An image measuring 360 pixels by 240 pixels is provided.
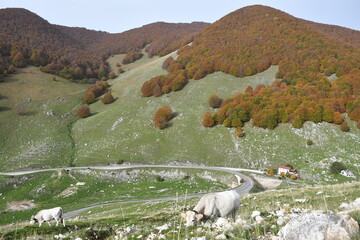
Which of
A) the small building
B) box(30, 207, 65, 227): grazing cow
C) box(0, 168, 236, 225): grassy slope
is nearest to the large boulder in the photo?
box(30, 207, 65, 227): grazing cow

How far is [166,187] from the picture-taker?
51812mm

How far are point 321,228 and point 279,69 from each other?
117226 millimetres

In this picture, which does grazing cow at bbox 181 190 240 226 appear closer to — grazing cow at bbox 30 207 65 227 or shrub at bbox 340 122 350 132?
grazing cow at bbox 30 207 65 227

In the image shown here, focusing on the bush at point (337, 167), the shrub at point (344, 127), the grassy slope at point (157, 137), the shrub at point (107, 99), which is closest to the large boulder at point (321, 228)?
the grassy slope at point (157, 137)

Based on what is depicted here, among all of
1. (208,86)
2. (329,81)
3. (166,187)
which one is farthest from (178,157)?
(329,81)

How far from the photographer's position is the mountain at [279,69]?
7600 centimetres

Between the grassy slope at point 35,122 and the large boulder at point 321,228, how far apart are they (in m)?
82.2

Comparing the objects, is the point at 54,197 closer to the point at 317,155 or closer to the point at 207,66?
the point at 317,155

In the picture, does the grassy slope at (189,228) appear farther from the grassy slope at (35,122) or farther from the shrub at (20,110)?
the shrub at (20,110)

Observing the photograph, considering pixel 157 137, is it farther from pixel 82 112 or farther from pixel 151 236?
pixel 151 236

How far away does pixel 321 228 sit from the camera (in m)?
5.25

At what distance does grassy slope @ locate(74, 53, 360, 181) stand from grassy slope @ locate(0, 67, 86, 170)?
7801 mm

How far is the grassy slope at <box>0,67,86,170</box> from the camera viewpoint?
75250mm

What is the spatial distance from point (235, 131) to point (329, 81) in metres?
51.5
